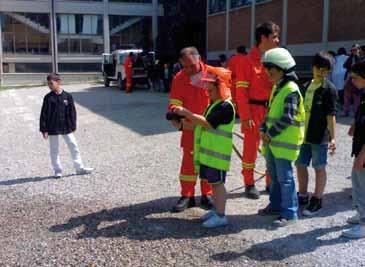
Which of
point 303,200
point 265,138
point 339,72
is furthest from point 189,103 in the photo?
point 339,72

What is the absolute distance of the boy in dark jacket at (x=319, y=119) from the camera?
→ 5168 mm

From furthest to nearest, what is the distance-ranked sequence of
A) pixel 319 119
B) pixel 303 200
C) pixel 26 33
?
pixel 26 33 < pixel 303 200 < pixel 319 119

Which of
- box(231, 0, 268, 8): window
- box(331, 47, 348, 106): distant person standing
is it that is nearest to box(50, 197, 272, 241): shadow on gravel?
box(331, 47, 348, 106): distant person standing

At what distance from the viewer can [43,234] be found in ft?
16.0

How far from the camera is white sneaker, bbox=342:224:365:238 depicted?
458 cm

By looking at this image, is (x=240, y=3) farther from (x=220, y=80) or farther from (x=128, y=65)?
(x=220, y=80)

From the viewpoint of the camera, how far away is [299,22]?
22766 millimetres

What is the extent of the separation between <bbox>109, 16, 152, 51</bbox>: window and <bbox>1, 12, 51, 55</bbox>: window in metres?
6.05

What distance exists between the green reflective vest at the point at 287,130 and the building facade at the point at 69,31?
38683 mm

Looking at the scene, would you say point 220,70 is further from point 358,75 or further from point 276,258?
point 276,258

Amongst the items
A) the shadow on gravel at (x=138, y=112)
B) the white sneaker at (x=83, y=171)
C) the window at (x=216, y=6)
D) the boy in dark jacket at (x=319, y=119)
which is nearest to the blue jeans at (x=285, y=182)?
the boy in dark jacket at (x=319, y=119)

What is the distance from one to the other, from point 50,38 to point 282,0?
24.8m

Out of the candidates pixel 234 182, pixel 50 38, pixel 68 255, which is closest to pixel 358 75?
pixel 234 182

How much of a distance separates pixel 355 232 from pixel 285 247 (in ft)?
2.43
